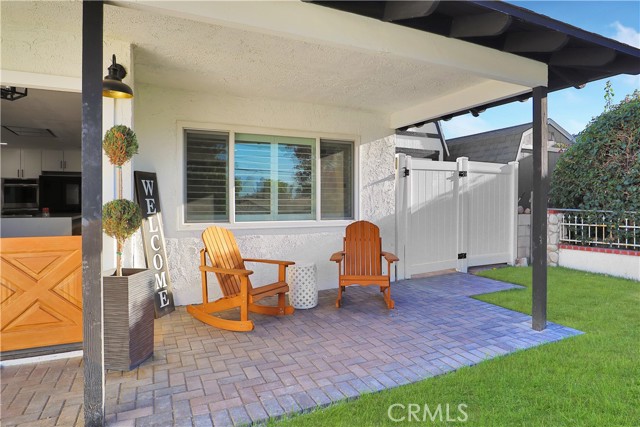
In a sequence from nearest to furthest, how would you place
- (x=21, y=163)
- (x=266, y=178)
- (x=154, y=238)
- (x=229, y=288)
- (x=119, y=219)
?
(x=119, y=219), (x=229, y=288), (x=154, y=238), (x=266, y=178), (x=21, y=163)

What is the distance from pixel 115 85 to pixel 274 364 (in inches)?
99.3

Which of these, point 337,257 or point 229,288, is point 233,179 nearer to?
point 229,288

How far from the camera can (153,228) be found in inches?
165

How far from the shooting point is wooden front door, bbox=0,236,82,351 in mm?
2898

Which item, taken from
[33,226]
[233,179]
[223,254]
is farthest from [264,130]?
[33,226]

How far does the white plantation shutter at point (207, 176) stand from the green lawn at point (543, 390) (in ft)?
10.5

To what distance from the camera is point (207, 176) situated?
4781 millimetres

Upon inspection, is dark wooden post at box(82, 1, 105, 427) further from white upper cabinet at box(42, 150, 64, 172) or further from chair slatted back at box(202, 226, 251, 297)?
white upper cabinet at box(42, 150, 64, 172)

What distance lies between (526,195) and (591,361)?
685cm

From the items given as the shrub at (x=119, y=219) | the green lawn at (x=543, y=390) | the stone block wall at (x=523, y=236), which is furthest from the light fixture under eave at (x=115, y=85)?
the stone block wall at (x=523, y=236)

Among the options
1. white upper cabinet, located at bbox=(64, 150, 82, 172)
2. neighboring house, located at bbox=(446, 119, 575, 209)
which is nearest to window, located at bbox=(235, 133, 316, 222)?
white upper cabinet, located at bbox=(64, 150, 82, 172)

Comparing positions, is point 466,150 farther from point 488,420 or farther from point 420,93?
point 488,420

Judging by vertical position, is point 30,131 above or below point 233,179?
above

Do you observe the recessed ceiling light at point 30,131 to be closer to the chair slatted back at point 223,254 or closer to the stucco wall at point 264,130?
the stucco wall at point 264,130
